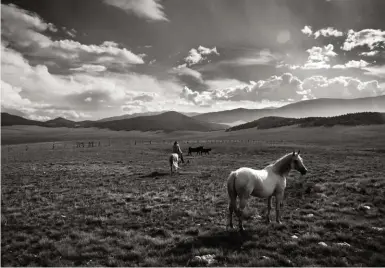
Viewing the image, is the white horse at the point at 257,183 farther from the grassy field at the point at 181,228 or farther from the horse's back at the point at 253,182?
the grassy field at the point at 181,228

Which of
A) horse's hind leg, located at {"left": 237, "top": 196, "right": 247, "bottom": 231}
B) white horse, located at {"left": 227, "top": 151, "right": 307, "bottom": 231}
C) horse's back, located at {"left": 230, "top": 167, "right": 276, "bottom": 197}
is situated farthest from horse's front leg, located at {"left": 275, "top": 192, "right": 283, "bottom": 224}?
horse's hind leg, located at {"left": 237, "top": 196, "right": 247, "bottom": 231}

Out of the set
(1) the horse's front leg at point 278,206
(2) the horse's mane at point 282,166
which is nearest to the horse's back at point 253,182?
(1) the horse's front leg at point 278,206

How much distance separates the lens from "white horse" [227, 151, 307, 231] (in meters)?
9.31

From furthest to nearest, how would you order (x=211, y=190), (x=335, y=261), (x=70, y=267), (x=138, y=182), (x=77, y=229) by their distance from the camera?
(x=138, y=182) → (x=211, y=190) → (x=77, y=229) → (x=335, y=261) → (x=70, y=267)

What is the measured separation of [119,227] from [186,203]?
14.0 ft

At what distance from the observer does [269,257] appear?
734cm

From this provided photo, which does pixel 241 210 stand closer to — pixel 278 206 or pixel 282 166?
pixel 278 206

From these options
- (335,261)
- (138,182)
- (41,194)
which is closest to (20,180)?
(41,194)

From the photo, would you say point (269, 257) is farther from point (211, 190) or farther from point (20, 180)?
point (20, 180)

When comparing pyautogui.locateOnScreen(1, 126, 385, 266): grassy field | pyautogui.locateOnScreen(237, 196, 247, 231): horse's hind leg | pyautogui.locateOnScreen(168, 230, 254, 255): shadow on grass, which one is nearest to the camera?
pyautogui.locateOnScreen(1, 126, 385, 266): grassy field

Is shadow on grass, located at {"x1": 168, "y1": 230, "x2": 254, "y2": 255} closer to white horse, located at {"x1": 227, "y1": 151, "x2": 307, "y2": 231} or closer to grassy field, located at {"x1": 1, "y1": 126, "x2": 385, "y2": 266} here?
grassy field, located at {"x1": 1, "y1": 126, "x2": 385, "y2": 266}

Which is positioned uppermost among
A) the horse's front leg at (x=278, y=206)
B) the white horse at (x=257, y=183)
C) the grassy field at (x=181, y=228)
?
the white horse at (x=257, y=183)

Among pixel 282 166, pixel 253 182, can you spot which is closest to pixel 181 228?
pixel 253 182

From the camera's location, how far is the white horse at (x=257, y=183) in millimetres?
9312
